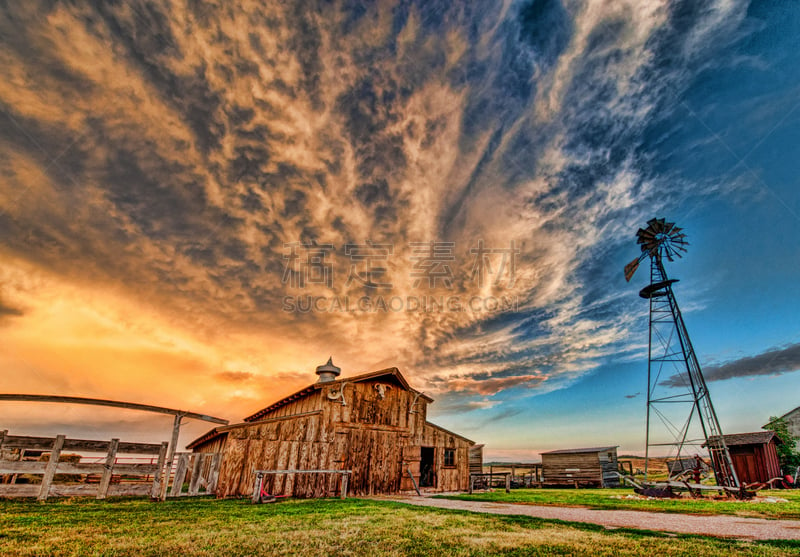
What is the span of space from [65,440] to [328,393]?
9.65 meters

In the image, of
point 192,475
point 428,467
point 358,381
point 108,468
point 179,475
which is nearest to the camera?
point 108,468

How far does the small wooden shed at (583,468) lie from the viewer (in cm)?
3447

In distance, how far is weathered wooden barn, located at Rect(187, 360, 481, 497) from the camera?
45.1 feet

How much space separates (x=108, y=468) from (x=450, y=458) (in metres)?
18.4

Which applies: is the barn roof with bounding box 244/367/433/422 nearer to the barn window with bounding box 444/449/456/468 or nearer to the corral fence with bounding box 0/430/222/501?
the barn window with bounding box 444/449/456/468

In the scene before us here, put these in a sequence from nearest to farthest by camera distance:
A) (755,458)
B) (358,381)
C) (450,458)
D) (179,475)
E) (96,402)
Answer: (96,402)
(179,475)
(358,381)
(450,458)
(755,458)

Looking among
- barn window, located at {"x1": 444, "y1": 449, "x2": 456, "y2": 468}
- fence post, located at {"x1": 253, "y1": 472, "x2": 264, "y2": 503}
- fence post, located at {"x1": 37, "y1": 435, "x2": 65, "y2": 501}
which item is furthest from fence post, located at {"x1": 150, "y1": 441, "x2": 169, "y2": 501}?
barn window, located at {"x1": 444, "y1": 449, "x2": 456, "y2": 468}

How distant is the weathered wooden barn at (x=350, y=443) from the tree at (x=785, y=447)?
32.3 metres

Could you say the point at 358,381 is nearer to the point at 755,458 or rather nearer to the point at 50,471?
the point at 50,471

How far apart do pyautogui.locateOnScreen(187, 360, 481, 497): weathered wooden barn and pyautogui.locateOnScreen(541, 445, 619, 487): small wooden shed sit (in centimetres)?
1748

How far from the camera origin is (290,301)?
20500 millimetres

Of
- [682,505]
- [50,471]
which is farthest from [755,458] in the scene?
[50,471]

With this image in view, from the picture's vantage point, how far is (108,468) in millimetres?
11750

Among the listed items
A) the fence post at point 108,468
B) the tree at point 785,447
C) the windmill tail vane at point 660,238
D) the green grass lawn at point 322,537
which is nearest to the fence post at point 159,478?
the fence post at point 108,468
